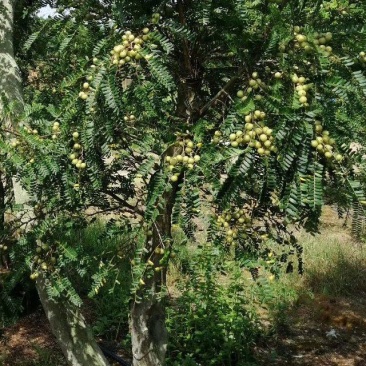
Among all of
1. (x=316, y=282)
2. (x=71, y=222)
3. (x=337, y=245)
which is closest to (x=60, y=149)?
(x=71, y=222)

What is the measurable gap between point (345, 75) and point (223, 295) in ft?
10.5

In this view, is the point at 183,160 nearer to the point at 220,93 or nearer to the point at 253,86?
the point at 253,86

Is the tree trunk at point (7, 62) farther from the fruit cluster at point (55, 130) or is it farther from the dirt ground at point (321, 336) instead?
the dirt ground at point (321, 336)

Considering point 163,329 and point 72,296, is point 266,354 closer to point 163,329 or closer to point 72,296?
point 163,329

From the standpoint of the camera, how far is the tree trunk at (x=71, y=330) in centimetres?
348

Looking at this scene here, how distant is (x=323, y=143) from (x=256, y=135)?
9.8 inches

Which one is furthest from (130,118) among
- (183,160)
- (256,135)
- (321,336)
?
(321,336)

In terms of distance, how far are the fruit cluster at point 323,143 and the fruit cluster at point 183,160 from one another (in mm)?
500

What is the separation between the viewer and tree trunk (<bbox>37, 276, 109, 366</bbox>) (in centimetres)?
348

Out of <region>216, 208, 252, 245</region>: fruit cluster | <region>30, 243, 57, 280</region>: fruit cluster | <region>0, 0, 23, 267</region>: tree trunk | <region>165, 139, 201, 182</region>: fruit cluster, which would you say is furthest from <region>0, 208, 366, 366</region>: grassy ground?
<region>165, 139, 201, 182</region>: fruit cluster

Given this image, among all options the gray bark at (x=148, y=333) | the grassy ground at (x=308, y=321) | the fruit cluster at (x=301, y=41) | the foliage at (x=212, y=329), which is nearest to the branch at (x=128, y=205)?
the gray bark at (x=148, y=333)

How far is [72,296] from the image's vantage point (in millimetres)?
2844

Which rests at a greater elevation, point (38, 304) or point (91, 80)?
point (91, 80)

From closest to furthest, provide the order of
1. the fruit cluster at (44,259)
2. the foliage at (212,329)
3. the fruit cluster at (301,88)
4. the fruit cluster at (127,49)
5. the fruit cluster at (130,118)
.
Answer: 1. the fruit cluster at (301,88)
2. the fruit cluster at (127,49)
3. the fruit cluster at (130,118)
4. the fruit cluster at (44,259)
5. the foliage at (212,329)
